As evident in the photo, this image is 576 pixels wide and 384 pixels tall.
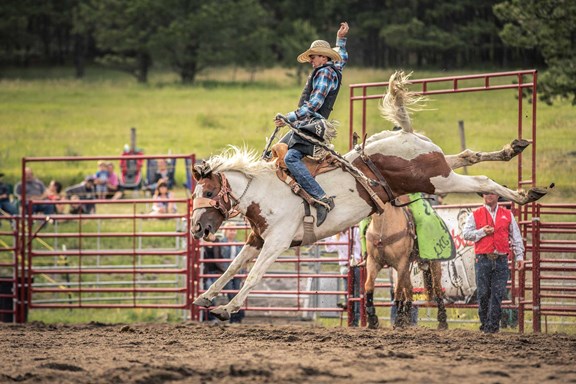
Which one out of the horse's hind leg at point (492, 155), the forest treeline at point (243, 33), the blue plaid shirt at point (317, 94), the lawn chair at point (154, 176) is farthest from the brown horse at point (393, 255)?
the forest treeline at point (243, 33)

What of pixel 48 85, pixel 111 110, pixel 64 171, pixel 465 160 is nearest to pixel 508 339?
pixel 465 160

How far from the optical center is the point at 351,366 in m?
7.24

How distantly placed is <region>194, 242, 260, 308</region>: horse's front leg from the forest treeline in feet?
77.2

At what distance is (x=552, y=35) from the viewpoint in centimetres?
2148

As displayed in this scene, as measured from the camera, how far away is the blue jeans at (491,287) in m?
10.4

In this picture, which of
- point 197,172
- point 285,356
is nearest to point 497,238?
point 197,172

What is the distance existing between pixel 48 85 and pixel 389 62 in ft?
42.6

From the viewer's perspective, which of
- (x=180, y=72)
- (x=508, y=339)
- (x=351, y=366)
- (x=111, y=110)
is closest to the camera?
(x=351, y=366)

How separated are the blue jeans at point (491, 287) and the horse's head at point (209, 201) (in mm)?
2786

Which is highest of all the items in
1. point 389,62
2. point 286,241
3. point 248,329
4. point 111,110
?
point 389,62

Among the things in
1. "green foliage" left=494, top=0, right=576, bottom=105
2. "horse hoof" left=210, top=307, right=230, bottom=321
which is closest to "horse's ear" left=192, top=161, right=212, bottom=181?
"horse hoof" left=210, top=307, right=230, bottom=321

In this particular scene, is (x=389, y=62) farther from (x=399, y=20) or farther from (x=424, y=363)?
(x=424, y=363)

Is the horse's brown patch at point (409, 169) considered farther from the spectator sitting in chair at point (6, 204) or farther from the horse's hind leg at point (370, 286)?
the spectator sitting in chair at point (6, 204)

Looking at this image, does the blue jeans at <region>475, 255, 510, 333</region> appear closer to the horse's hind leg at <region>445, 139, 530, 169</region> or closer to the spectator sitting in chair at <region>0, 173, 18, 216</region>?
the horse's hind leg at <region>445, 139, 530, 169</region>
